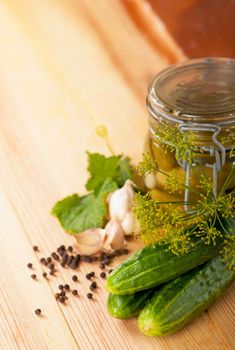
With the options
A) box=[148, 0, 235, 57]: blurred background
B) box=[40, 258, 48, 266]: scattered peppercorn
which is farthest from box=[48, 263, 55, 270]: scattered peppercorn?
box=[148, 0, 235, 57]: blurred background

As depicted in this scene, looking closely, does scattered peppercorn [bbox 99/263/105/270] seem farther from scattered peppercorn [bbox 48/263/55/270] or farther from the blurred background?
the blurred background

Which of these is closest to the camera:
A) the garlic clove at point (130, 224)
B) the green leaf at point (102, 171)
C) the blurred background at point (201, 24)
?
the garlic clove at point (130, 224)

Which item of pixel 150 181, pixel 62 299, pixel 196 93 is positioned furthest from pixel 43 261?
pixel 196 93

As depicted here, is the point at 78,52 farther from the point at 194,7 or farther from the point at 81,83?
the point at 194,7

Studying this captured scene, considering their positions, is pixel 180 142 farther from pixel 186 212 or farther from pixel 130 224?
pixel 130 224

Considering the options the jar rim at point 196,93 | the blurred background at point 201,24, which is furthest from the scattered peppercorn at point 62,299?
the blurred background at point 201,24

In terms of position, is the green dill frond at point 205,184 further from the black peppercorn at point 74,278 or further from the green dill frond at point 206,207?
the black peppercorn at point 74,278

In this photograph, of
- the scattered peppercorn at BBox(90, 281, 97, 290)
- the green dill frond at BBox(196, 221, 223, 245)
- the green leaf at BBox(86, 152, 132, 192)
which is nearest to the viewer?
the green dill frond at BBox(196, 221, 223, 245)
